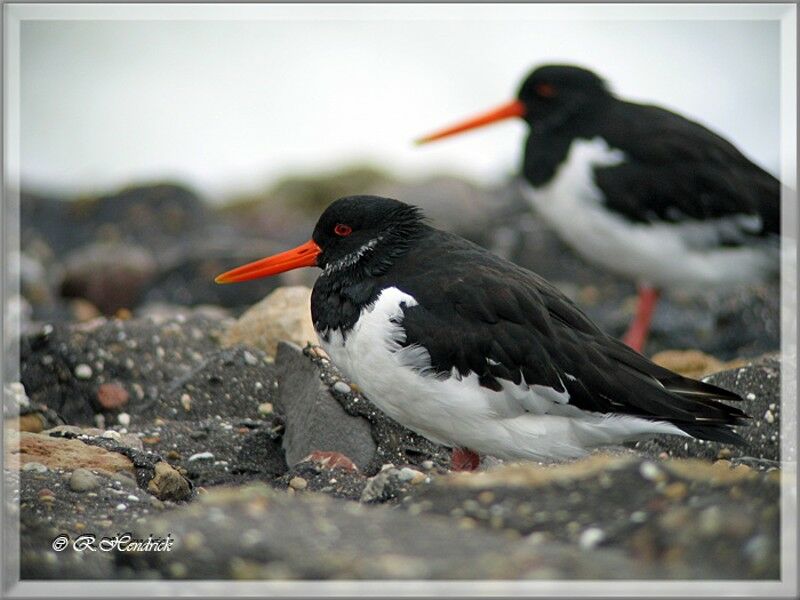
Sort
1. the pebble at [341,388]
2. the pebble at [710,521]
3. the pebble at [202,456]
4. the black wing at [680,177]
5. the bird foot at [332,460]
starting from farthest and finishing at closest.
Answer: the black wing at [680,177], the pebble at [341,388], the pebble at [202,456], the bird foot at [332,460], the pebble at [710,521]

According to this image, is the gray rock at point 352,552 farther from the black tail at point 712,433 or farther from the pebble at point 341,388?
the pebble at point 341,388

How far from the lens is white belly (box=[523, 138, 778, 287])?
24.0 feet

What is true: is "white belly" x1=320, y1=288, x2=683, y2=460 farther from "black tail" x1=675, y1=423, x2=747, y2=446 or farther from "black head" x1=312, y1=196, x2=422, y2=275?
"black head" x1=312, y1=196, x2=422, y2=275

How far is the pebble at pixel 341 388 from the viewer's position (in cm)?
548

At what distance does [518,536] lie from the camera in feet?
12.8

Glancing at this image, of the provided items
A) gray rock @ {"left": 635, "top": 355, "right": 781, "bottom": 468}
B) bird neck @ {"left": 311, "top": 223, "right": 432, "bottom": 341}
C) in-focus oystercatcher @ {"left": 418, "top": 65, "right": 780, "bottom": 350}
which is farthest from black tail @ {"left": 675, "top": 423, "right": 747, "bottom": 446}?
in-focus oystercatcher @ {"left": 418, "top": 65, "right": 780, "bottom": 350}

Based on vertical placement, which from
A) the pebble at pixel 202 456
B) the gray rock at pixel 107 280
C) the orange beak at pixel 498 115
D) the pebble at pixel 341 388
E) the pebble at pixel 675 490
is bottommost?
the gray rock at pixel 107 280

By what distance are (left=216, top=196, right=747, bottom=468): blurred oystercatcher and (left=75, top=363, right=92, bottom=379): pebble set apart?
1.95m

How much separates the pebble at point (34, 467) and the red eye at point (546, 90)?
470 centimetres

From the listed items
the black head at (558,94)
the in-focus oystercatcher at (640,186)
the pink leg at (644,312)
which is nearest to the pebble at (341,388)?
the in-focus oystercatcher at (640,186)

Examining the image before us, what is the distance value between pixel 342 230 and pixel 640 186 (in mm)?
2755

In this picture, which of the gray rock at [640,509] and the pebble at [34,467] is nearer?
the gray rock at [640,509]

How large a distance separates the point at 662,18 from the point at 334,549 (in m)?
2.94

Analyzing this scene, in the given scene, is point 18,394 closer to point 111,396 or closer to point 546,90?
point 111,396
